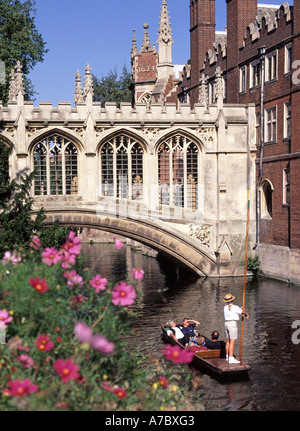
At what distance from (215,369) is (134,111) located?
1232 cm

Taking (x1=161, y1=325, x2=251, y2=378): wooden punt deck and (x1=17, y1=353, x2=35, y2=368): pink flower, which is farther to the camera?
(x1=161, y1=325, x2=251, y2=378): wooden punt deck

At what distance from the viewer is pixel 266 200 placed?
960 inches

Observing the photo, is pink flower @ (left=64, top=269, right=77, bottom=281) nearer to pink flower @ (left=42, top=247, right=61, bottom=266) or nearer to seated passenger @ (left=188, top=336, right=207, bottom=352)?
pink flower @ (left=42, top=247, right=61, bottom=266)

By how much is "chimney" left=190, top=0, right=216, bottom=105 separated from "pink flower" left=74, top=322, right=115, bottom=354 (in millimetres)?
28379

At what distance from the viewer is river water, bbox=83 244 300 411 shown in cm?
1112

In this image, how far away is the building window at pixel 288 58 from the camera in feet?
72.4

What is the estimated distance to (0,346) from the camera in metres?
5.34

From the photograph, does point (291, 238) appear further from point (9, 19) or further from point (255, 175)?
point (9, 19)

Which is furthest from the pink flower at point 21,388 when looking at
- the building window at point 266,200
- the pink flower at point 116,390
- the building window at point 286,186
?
the building window at point 266,200

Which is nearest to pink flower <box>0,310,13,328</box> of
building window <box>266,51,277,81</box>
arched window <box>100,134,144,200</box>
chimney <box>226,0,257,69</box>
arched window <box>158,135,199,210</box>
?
arched window <box>100,134,144,200</box>

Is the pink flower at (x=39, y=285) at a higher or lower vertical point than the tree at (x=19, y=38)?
lower

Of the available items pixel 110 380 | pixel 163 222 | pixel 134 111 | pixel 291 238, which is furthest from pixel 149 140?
pixel 110 380

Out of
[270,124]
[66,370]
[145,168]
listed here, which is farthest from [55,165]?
[66,370]

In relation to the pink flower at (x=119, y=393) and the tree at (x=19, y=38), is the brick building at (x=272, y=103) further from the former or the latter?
the pink flower at (x=119, y=393)
